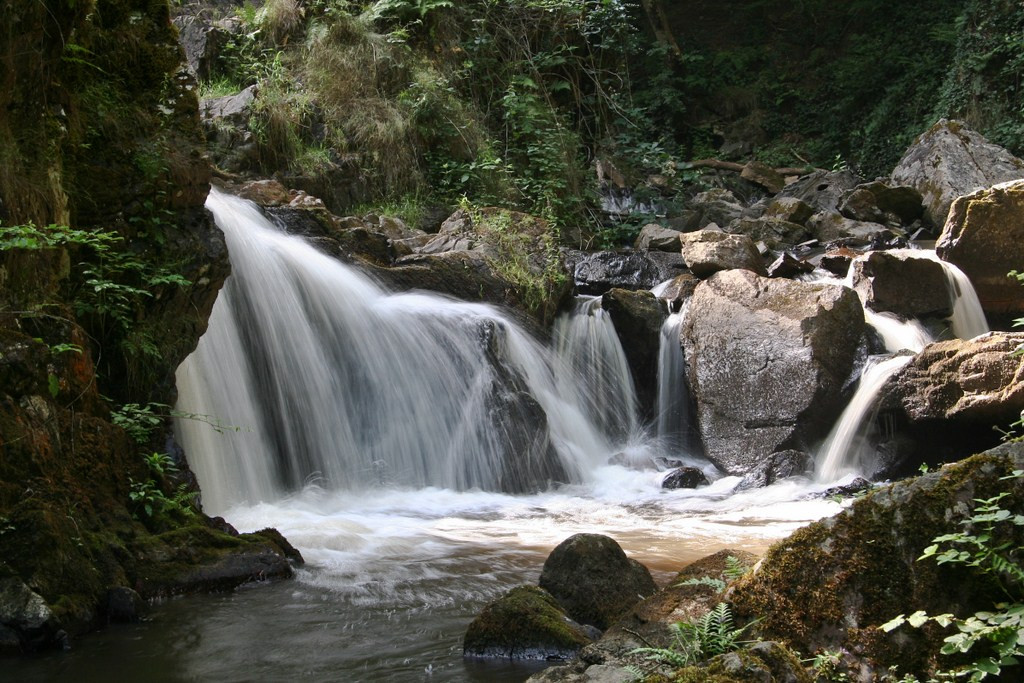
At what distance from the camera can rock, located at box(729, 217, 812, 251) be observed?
45.3 feet

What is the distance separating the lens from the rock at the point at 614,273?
11.9 meters

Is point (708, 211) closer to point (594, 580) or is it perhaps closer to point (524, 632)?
point (594, 580)

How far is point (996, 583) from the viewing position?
271 centimetres

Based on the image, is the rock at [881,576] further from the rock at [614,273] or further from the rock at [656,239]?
the rock at [656,239]

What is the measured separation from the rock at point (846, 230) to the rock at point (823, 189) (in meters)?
1.48

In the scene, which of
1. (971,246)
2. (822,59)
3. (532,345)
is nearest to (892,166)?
(822,59)

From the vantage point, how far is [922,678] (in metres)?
2.63

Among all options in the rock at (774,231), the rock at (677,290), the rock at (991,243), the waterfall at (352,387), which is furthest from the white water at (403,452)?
the rock at (774,231)

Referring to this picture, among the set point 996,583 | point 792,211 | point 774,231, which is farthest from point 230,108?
point 996,583

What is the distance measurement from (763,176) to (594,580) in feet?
53.6

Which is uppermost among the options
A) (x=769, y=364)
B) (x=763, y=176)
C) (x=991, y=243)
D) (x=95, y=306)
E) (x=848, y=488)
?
(x=763, y=176)

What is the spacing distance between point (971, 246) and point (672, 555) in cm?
690

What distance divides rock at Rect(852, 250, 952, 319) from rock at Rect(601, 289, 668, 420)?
240 cm

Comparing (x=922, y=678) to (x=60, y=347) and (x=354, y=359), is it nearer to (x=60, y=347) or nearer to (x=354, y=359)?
(x=60, y=347)
